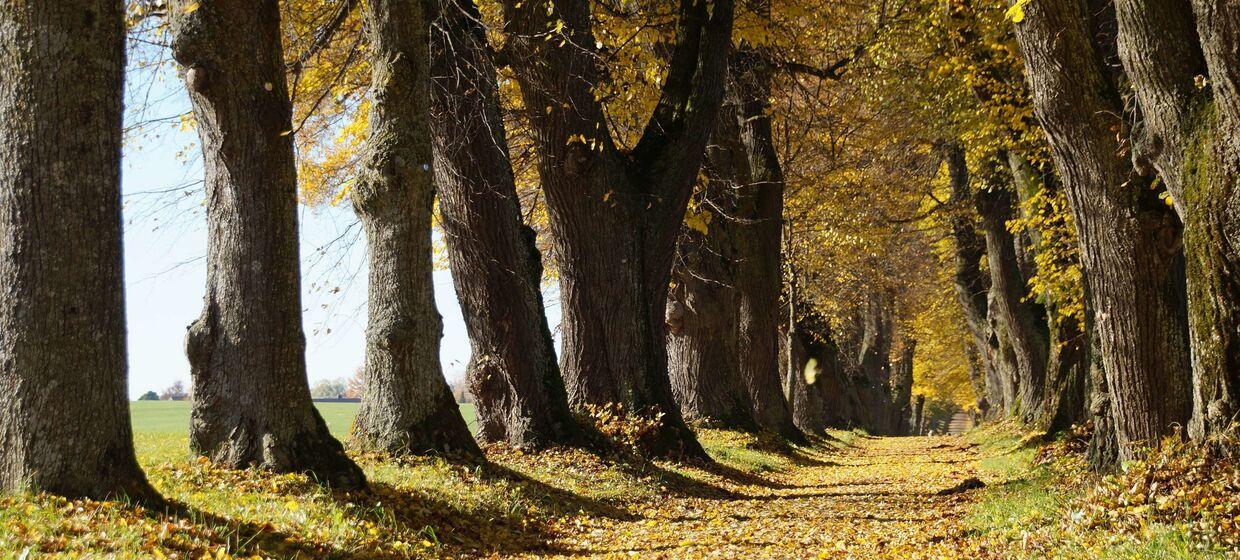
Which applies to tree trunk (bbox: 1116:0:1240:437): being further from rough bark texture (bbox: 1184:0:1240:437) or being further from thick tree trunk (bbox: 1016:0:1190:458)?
thick tree trunk (bbox: 1016:0:1190:458)

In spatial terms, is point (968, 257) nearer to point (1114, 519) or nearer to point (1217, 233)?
point (1217, 233)

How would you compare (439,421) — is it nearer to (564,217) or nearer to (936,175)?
(564,217)

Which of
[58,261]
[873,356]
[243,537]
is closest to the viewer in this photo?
[58,261]

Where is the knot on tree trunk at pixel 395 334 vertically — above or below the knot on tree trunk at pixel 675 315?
below

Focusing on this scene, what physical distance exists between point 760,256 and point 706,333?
2892 mm

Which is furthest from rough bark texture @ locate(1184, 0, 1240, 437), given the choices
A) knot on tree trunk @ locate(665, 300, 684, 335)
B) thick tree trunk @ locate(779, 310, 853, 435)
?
thick tree trunk @ locate(779, 310, 853, 435)

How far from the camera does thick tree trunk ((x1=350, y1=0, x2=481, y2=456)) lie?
856 cm

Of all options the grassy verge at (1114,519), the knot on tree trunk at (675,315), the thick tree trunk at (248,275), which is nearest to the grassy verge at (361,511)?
the thick tree trunk at (248,275)

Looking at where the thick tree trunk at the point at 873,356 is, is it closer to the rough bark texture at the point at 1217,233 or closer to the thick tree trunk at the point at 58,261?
the rough bark texture at the point at 1217,233

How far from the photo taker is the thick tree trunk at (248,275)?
718 cm

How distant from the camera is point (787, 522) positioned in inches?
346

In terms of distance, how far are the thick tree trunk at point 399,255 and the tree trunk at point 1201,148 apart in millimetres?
5530

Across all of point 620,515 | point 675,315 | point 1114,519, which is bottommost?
point 620,515

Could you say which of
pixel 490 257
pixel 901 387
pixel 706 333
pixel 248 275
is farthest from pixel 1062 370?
pixel 901 387
